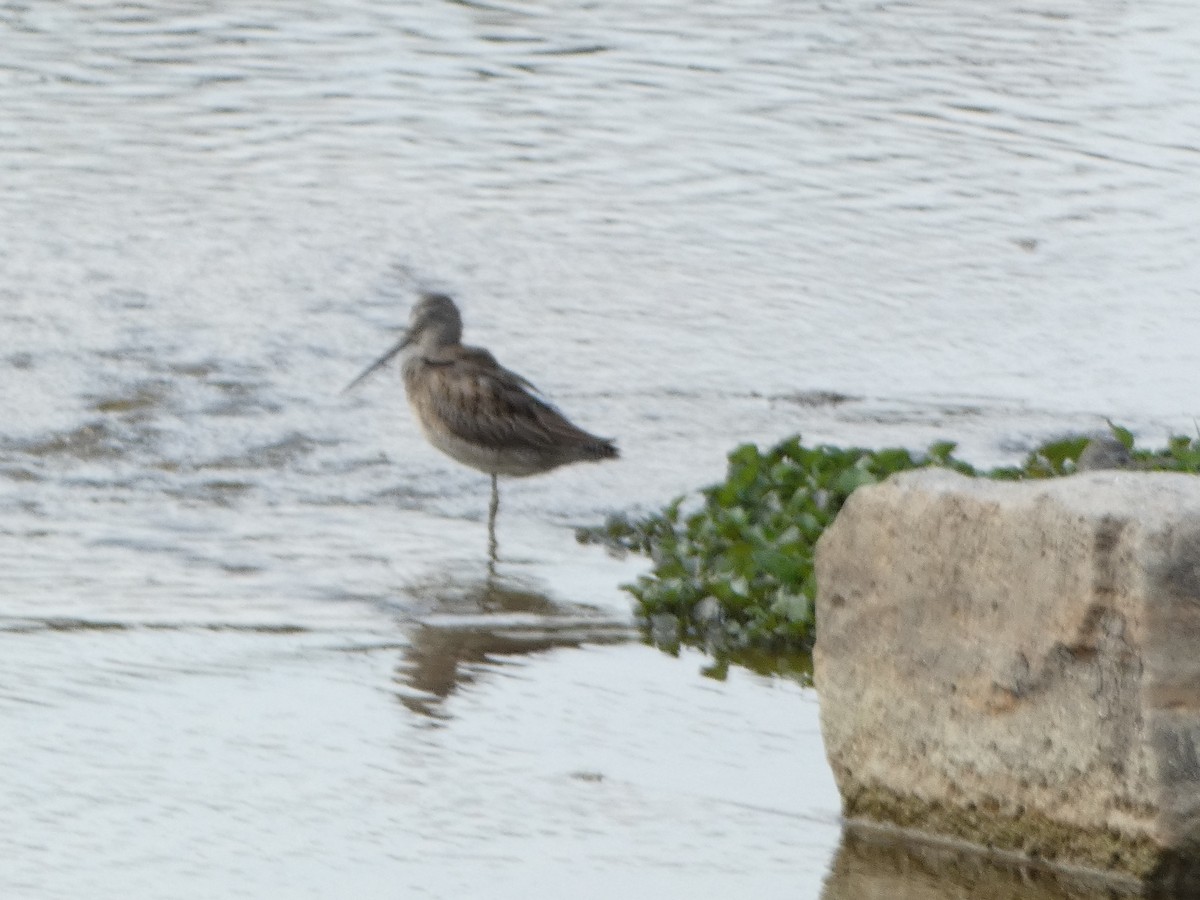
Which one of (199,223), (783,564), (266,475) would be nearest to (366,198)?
(199,223)

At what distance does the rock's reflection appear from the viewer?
4973mm

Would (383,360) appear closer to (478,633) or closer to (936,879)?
(478,633)

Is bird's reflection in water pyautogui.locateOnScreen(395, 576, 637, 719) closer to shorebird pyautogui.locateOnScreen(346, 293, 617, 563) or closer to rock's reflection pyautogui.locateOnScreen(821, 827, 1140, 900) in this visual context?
shorebird pyautogui.locateOnScreen(346, 293, 617, 563)

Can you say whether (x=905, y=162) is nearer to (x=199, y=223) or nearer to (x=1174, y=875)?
(x=199, y=223)

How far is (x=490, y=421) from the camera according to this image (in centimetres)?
880

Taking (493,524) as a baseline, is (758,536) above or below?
above

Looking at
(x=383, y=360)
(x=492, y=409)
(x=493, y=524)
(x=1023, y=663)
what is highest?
(x=1023, y=663)

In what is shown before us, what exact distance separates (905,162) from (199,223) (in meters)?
4.73

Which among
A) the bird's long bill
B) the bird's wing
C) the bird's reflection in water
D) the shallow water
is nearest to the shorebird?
the bird's wing

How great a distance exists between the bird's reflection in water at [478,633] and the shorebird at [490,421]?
77 cm

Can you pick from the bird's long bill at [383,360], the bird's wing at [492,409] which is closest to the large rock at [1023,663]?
the bird's wing at [492,409]

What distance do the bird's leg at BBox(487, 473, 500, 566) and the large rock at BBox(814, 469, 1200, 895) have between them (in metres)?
2.81

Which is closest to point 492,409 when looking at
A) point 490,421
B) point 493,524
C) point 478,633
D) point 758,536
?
point 490,421

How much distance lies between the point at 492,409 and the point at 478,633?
6.16 ft
